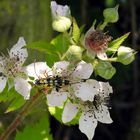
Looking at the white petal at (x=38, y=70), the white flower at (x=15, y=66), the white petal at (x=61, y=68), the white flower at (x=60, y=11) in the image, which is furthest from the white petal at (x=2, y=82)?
the white flower at (x=60, y=11)

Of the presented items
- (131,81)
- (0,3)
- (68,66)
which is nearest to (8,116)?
(0,3)

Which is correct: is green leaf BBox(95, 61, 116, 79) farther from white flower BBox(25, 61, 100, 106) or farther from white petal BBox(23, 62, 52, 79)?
white petal BBox(23, 62, 52, 79)

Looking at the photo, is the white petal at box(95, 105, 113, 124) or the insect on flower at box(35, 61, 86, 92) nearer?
the insect on flower at box(35, 61, 86, 92)

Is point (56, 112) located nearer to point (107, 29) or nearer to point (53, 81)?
point (53, 81)

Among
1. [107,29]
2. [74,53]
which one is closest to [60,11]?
[74,53]

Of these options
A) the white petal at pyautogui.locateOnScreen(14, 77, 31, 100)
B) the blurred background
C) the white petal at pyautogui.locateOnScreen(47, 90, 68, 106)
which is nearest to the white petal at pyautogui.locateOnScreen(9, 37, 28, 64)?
the white petal at pyautogui.locateOnScreen(14, 77, 31, 100)

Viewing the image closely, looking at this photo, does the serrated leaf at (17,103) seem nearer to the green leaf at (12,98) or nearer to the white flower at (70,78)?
the green leaf at (12,98)

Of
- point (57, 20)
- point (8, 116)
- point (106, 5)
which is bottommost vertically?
point (8, 116)

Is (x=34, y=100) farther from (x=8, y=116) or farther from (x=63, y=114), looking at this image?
(x=8, y=116)
